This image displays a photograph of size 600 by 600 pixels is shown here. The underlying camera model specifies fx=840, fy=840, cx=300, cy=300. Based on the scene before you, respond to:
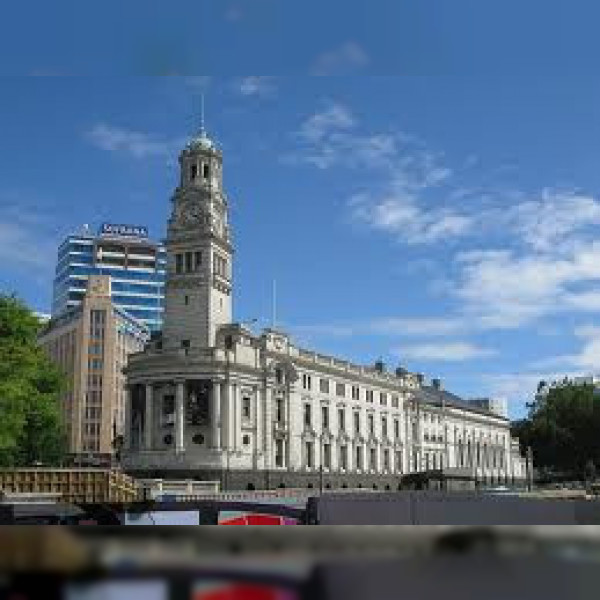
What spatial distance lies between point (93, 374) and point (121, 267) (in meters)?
43.9

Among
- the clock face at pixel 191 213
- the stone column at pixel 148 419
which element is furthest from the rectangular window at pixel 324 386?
the clock face at pixel 191 213

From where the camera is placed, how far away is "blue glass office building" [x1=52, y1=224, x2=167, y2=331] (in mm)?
188625

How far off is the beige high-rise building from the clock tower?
189 ft

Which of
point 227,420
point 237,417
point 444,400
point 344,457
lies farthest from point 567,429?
point 227,420

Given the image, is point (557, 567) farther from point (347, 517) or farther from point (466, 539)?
point (347, 517)

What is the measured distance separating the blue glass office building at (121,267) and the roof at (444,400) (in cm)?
7038

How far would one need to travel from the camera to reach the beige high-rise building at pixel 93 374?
15050 centimetres

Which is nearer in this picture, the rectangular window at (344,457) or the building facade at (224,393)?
the building facade at (224,393)

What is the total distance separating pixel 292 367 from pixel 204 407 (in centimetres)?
1343

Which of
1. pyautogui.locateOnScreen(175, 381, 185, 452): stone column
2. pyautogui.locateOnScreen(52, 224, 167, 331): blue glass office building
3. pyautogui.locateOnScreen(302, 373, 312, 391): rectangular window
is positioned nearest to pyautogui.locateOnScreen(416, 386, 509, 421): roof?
pyautogui.locateOnScreen(302, 373, 312, 391): rectangular window

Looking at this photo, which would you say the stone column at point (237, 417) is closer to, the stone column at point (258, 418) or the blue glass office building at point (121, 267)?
the stone column at point (258, 418)

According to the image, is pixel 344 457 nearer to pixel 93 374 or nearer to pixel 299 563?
pixel 93 374

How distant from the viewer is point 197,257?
97.3 metres

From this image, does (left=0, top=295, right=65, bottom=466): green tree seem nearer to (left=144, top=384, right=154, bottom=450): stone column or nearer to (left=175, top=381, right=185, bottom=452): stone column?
(left=175, top=381, right=185, bottom=452): stone column
